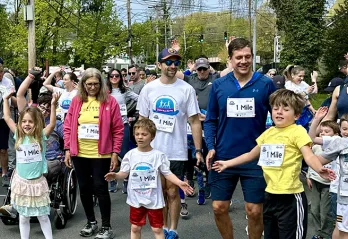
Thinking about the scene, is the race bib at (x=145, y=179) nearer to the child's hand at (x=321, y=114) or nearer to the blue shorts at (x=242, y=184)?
the blue shorts at (x=242, y=184)

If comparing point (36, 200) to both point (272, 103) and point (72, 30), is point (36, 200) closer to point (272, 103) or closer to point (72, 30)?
point (272, 103)

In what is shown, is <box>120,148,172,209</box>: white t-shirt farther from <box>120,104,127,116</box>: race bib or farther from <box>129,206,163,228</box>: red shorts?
<box>120,104,127,116</box>: race bib

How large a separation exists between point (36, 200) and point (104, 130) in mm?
1038

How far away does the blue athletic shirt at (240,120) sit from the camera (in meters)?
4.42

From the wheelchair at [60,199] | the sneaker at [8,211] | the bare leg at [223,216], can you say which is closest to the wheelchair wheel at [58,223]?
the wheelchair at [60,199]

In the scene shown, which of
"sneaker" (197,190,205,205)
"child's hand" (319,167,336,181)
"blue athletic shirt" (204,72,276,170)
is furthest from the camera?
"sneaker" (197,190,205,205)

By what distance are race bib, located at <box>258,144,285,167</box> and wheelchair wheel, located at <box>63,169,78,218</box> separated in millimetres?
2908

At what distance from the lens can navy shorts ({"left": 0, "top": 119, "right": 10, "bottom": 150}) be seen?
26.7 ft

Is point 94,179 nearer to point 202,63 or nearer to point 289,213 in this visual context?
point 289,213

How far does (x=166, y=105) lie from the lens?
520cm

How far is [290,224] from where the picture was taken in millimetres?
3898

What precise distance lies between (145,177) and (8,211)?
6.50ft

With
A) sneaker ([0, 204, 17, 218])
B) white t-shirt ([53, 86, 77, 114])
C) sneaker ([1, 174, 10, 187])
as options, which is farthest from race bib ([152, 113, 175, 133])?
sneaker ([1, 174, 10, 187])

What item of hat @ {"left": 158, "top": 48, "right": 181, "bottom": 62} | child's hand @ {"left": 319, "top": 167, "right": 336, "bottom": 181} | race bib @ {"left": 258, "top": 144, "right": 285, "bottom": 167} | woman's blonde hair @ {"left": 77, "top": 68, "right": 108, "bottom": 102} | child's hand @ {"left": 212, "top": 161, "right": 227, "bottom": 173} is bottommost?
child's hand @ {"left": 212, "top": 161, "right": 227, "bottom": 173}
